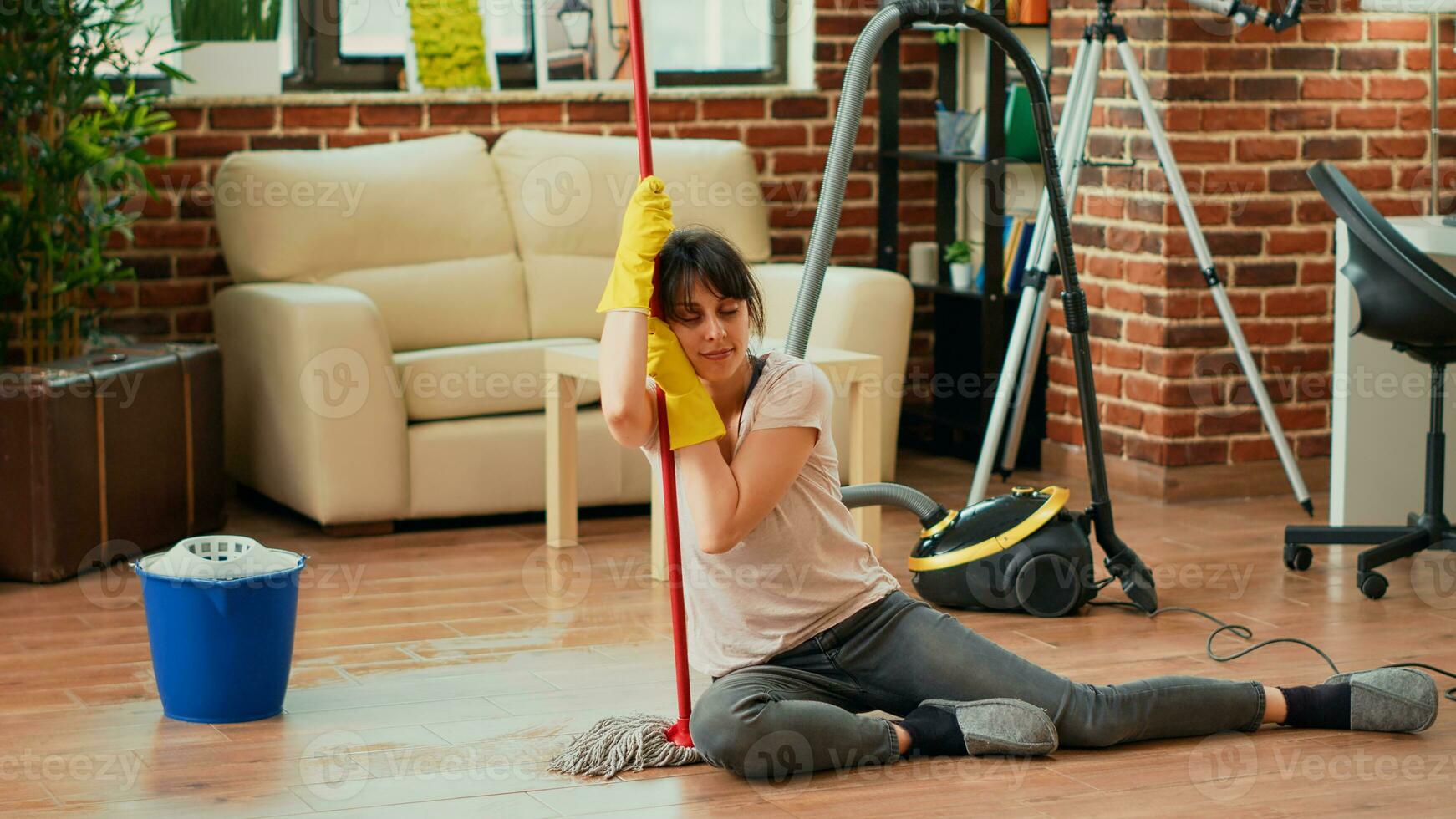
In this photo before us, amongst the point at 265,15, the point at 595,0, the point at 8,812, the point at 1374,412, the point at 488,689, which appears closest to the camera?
the point at 8,812

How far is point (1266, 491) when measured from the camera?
480cm

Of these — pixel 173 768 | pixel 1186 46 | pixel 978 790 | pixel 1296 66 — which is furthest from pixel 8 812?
pixel 1296 66

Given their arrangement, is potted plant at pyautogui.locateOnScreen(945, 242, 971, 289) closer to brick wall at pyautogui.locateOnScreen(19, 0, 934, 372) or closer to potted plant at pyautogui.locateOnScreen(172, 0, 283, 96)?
brick wall at pyautogui.locateOnScreen(19, 0, 934, 372)

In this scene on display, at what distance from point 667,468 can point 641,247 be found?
304 mm

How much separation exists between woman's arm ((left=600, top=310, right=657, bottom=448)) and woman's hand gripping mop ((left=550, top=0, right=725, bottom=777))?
0.02 m

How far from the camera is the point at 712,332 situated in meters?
2.44

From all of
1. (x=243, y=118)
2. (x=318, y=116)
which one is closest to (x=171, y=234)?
(x=243, y=118)

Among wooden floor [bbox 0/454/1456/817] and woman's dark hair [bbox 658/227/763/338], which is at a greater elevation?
woman's dark hair [bbox 658/227/763/338]

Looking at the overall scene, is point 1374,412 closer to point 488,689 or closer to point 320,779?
point 488,689

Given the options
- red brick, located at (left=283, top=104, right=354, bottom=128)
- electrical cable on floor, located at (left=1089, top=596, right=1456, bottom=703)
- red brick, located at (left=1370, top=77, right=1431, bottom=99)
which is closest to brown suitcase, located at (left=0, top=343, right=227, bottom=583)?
red brick, located at (left=283, top=104, right=354, bottom=128)

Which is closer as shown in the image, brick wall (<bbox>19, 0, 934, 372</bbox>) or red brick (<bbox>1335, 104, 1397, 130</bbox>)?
red brick (<bbox>1335, 104, 1397, 130</bbox>)

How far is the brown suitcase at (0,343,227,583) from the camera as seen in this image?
3.73 metres

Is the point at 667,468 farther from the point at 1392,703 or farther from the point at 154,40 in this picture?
the point at 154,40

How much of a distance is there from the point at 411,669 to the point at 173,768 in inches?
24.1
